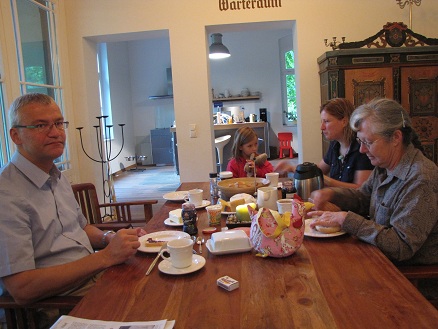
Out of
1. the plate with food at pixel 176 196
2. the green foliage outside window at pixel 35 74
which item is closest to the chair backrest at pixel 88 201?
the plate with food at pixel 176 196

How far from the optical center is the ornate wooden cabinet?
3.52 meters

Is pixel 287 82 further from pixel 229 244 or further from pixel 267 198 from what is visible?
pixel 229 244

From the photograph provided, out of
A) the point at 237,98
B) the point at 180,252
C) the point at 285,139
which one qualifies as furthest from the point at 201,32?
the point at 237,98

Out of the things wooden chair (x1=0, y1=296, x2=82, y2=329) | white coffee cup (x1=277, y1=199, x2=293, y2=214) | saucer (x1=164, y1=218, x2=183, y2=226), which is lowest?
wooden chair (x1=0, y1=296, x2=82, y2=329)

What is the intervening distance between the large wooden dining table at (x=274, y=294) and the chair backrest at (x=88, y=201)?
3.89ft

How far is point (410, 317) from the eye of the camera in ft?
2.97

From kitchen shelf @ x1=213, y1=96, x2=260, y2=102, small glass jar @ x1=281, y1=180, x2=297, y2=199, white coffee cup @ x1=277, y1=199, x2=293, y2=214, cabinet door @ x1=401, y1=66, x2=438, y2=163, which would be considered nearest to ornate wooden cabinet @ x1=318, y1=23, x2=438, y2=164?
cabinet door @ x1=401, y1=66, x2=438, y2=163

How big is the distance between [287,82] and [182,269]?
27.7 feet

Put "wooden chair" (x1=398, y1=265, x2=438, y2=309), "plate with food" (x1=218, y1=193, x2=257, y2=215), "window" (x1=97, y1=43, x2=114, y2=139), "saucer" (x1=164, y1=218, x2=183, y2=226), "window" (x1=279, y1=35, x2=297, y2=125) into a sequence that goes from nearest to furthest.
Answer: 1. "wooden chair" (x1=398, y1=265, x2=438, y2=309)
2. "saucer" (x1=164, y1=218, x2=183, y2=226)
3. "plate with food" (x1=218, y1=193, x2=257, y2=215)
4. "window" (x1=97, y1=43, x2=114, y2=139)
5. "window" (x1=279, y1=35, x2=297, y2=125)

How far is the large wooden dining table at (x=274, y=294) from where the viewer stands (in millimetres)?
924

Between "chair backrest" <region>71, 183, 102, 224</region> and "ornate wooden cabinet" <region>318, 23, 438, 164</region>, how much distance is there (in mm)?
2315

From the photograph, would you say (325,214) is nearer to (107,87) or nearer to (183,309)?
(183,309)

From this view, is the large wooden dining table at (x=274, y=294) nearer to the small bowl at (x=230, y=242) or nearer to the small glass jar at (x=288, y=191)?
the small bowl at (x=230, y=242)

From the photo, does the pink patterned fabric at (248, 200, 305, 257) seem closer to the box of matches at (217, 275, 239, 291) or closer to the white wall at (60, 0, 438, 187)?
the box of matches at (217, 275, 239, 291)
